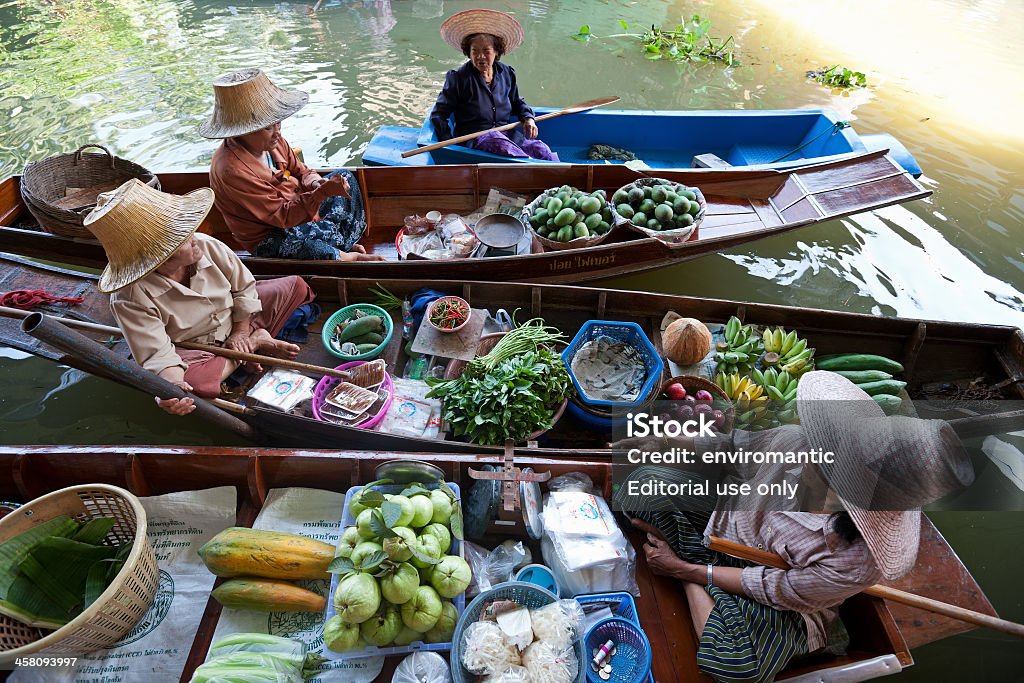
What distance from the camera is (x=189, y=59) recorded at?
28.8 feet

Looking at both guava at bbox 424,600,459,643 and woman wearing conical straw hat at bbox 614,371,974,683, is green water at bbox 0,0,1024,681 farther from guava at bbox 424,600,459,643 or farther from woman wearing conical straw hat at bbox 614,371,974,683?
guava at bbox 424,600,459,643

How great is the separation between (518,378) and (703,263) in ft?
11.1

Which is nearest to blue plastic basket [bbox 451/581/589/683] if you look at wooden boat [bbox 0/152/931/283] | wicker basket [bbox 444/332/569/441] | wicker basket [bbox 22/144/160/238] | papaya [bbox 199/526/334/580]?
papaya [bbox 199/526/334/580]

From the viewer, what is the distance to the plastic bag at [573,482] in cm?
263

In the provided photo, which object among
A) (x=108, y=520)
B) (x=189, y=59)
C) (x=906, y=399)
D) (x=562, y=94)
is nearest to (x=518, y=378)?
(x=108, y=520)

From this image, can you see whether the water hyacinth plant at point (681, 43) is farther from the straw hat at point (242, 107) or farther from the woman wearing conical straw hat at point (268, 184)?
the straw hat at point (242, 107)

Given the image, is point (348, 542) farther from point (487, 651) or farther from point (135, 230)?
point (135, 230)

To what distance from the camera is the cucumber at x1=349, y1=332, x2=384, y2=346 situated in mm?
3658

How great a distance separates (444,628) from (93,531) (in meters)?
1.58

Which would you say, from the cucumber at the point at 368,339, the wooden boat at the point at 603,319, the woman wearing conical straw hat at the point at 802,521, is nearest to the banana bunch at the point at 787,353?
the wooden boat at the point at 603,319

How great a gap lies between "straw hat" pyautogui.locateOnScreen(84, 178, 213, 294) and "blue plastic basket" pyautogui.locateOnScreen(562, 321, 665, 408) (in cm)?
229

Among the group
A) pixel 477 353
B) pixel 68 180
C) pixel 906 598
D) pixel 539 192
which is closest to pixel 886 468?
pixel 906 598

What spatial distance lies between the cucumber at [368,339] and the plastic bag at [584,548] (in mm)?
1746

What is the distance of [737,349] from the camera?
3.53m
